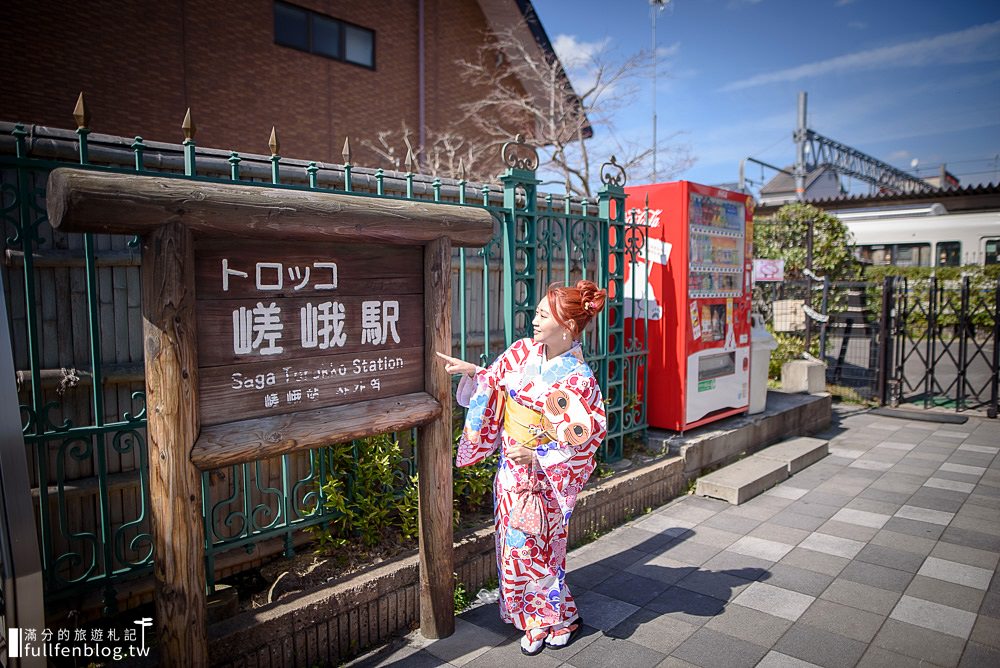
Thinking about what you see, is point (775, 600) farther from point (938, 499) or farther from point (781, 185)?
point (781, 185)

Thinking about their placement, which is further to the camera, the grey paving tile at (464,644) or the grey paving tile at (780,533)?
the grey paving tile at (780,533)

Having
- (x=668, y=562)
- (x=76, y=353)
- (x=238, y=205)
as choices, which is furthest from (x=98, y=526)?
(x=668, y=562)

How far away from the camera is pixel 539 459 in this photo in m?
3.14

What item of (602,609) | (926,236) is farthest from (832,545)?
(926,236)

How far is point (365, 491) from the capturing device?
3.58m

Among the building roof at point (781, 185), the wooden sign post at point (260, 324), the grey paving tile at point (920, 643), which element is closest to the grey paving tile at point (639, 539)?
the grey paving tile at point (920, 643)

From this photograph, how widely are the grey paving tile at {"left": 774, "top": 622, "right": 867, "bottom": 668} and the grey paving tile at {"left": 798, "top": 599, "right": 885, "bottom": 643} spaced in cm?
6

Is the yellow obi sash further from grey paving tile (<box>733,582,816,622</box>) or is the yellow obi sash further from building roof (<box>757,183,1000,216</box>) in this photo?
building roof (<box>757,183,1000,216</box>)

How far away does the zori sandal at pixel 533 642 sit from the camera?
310 cm

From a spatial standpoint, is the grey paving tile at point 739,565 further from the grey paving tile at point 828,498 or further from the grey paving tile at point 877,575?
the grey paving tile at point 828,498

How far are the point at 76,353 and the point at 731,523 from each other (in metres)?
4.54

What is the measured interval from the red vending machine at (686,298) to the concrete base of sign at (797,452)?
0.64 metres

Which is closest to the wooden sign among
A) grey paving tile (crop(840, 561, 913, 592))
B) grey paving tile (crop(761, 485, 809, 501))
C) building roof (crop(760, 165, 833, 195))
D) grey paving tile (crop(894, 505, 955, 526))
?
grey paving tile (crop(840, 561, 913, 592))

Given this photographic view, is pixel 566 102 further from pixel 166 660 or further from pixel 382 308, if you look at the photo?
pixel 166 660
